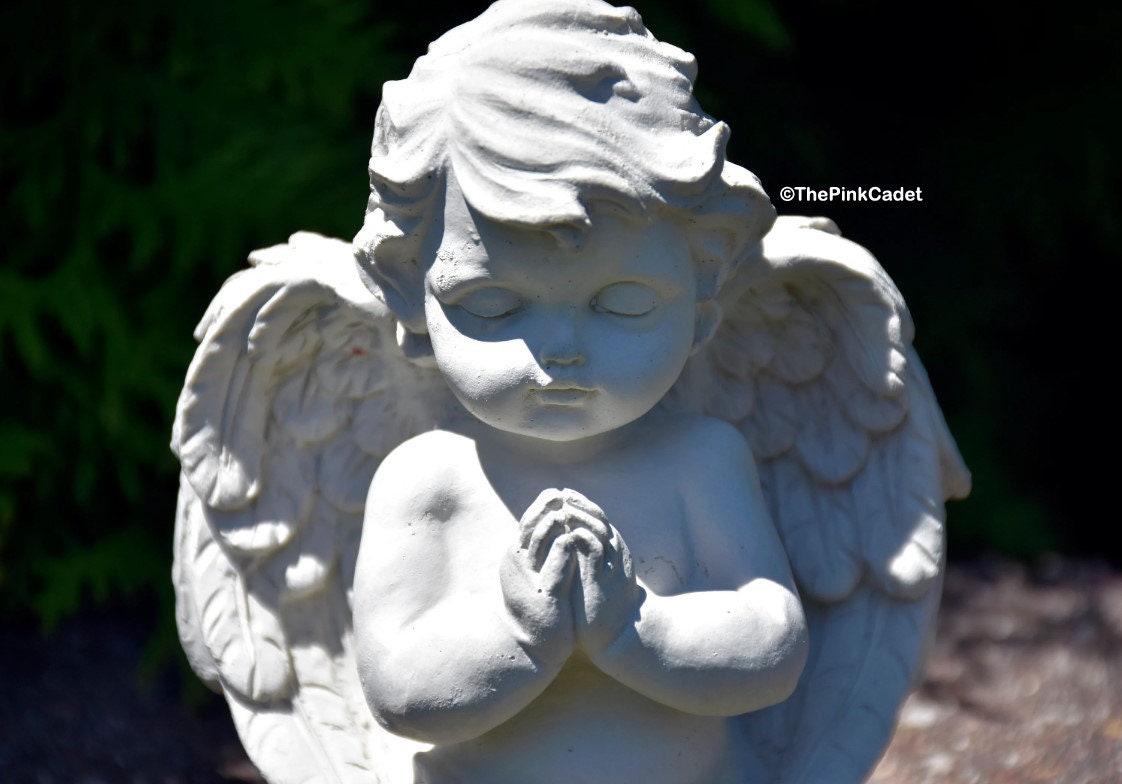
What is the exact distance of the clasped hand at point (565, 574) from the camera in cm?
211

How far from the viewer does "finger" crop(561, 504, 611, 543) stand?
2.11 m

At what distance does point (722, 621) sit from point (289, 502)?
0.78 meters

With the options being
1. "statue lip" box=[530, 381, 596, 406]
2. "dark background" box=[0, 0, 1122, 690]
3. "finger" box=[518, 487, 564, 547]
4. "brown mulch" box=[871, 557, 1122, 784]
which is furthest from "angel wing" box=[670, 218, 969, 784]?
"dark background" box=[0, 0, 1122, 690]

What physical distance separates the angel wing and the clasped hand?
0.49 meters

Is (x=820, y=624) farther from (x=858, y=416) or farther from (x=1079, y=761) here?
(x=1079, y=761)

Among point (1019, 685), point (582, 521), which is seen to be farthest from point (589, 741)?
point (1019, 685)

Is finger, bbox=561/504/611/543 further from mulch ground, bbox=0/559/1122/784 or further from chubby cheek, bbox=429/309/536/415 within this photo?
mulch ground, bbox=0/559/1122/784

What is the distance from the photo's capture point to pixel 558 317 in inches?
84.4

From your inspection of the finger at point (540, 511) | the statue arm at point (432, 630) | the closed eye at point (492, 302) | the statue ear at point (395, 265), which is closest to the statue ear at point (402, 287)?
the statue ear at point (395, 265)

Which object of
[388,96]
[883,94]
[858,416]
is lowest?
[883,94]

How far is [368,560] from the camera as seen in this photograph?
2328mm

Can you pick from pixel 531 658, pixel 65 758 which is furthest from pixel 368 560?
pixel 65 758

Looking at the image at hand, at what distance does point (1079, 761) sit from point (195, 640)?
2062 mm

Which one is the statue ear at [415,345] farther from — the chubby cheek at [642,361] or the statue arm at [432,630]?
the chubby cheek at [642,361]
